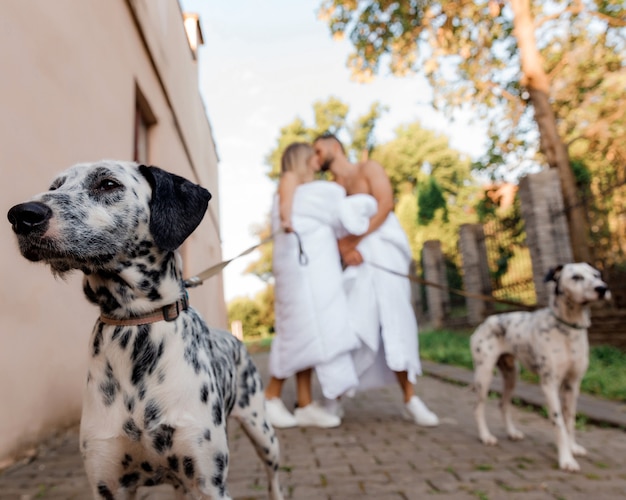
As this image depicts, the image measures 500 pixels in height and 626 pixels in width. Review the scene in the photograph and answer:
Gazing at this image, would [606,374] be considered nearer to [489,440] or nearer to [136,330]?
[489,440]

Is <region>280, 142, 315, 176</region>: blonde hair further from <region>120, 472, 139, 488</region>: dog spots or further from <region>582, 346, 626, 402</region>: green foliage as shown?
<region>582, 346, 626, 402</region>: green foliage

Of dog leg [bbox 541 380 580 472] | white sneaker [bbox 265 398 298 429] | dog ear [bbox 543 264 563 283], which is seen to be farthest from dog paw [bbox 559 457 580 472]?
white sneaker [bbox 265 398 298 429]

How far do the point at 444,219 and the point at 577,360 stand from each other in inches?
877

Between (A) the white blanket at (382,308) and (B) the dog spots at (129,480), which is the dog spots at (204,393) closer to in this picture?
(B) the dog spots at (129,480)

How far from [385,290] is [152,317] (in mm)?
3897

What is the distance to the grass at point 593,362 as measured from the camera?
6.47m

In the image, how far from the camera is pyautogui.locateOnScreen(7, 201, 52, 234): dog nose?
1681 mm

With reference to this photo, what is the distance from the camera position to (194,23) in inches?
616

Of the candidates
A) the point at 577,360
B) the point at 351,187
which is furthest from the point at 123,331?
the point at 351,187

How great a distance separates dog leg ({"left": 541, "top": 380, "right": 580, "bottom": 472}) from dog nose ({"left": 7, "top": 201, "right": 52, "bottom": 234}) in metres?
3.65

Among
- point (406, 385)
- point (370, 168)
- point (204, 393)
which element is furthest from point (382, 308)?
point (204, 393)

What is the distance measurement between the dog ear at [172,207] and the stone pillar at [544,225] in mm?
9714

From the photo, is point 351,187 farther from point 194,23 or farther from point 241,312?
point 241,312

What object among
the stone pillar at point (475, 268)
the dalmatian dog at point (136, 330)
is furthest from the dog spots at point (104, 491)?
the stone pillar at point (475, 268)
